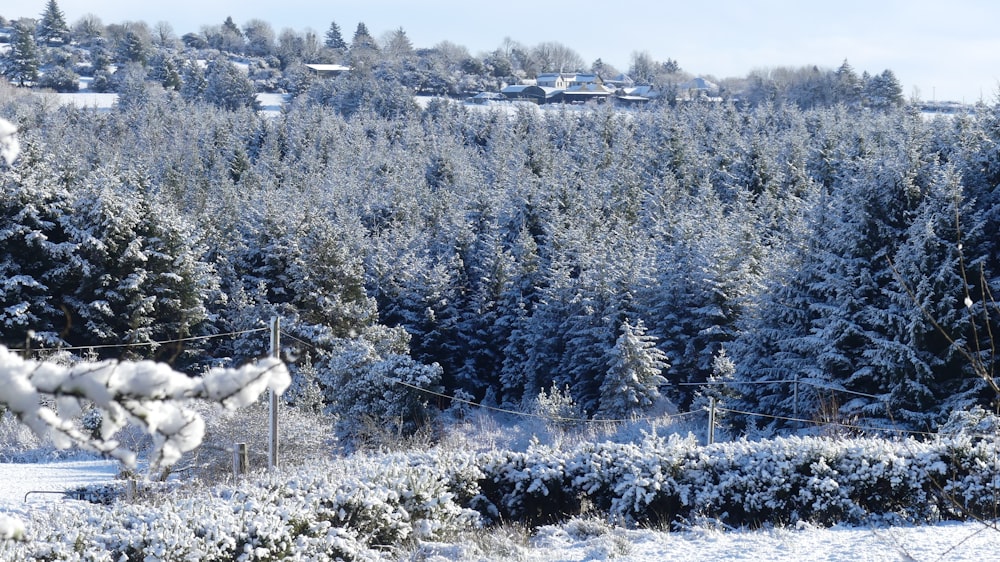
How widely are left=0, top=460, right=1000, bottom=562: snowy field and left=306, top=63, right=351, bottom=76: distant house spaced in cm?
11806

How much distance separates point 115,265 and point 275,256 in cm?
716

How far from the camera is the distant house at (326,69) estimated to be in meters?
125

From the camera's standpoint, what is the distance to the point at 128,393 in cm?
231

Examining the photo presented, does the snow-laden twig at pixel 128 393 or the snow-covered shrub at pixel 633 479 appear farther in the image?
the snow-covered shrub at pixel 633 479

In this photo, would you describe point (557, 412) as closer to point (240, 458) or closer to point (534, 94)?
point (240, 458)

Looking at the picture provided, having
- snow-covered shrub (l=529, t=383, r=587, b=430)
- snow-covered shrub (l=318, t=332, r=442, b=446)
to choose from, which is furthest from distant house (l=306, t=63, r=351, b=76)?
snow-covered shrub (l=529, t=383, r=587, b=430)

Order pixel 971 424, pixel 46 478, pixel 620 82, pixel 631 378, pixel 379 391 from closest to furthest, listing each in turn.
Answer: pixel 971 424 → pixel 46 478 → pixel 379 391 → pixel 631 378 → pixel 620 82

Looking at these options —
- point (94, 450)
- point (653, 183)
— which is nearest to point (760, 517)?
point (94, 450)

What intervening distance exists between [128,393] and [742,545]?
830cm

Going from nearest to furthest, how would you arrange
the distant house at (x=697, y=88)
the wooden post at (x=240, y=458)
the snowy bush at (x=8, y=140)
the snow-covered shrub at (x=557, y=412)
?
1. the snowy bush at (x=8, y=140)
2. the wooden post at (x=240, y=458)
3. the snow-covered shrub at (x=557, y=412)
4. the distant house at (x=697, y=88)

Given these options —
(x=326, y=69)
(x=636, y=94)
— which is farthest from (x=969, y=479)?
(x=326, y=69)

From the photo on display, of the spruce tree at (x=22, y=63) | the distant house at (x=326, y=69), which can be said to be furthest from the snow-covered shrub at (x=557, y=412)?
the distant house at (x=326, y=69)

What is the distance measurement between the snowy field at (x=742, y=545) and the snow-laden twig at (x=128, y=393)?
7.00 metres

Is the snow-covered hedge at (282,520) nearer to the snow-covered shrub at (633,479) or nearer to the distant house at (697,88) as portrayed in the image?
the snow-covered shrub at (633,479)
